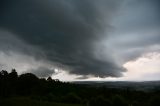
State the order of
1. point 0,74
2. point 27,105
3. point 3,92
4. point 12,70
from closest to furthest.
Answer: point 27,105 < point 3,92 < point 0,74 < point 12,70

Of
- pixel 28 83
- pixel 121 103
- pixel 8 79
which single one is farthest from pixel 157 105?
pixel 8 79

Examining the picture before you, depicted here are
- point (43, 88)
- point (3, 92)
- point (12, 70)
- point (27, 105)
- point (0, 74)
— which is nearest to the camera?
point (27, 105)

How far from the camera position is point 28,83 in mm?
173750

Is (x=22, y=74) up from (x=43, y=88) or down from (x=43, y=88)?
up

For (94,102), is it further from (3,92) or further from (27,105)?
(3,92)

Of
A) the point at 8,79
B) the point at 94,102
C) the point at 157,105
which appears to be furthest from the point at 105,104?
the point at 8,79

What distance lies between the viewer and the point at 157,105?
246 feet

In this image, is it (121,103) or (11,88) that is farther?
(11,88)

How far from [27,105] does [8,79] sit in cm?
11110

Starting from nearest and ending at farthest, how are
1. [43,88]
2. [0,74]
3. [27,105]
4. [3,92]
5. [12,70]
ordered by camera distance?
1. [27,105]
2. [3,92]
3. [43,88]
4. [0,74]
5. [12,70]

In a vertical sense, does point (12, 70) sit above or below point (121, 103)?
above

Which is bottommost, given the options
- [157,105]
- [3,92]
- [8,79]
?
[157,105]

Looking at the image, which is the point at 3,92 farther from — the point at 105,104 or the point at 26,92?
the point at 105,104

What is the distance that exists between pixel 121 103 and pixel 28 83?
106 metres
